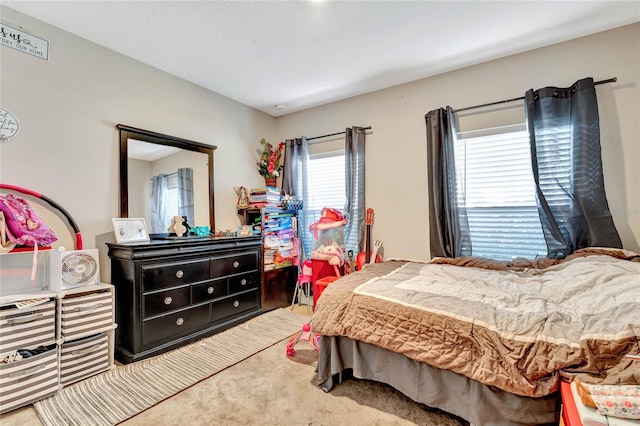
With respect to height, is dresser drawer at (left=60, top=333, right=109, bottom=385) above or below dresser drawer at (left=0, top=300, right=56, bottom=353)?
below

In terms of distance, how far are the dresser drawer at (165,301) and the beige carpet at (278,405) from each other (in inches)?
29.4

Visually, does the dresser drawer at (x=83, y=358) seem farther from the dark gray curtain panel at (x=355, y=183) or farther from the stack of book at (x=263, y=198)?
the dark gray curtain panel at (x=355, y=183)

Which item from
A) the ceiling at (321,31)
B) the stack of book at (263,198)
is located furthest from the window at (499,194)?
the stack of book at (263,198)

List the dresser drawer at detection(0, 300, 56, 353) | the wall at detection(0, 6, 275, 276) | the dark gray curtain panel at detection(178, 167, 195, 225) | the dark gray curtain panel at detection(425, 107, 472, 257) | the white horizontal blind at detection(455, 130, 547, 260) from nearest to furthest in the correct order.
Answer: the dresser drawer at detection(0, 300, 56, 353), the wall at detection(0, 6, 275, 276), the white horizontal blind at detection(455, 130, 547, 260), the dark gray curtain panel at detection(425, 107, 472, 257), the dark gray curtain panel at detection(178, 167, 195, 225)

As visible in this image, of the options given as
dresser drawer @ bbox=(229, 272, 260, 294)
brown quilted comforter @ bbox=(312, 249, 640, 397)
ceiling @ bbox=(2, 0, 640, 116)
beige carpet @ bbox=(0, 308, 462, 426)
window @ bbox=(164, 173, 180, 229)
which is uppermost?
ceiling @ bbox=(2, 0, 640, 116)

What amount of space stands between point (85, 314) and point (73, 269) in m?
0.33

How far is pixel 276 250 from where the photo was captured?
11.5ft

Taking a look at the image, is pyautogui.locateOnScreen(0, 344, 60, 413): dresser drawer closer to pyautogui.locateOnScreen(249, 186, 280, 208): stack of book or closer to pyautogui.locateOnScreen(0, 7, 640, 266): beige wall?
pyautogui.locateOnScreen(0, 7, 640, 266): beige wall

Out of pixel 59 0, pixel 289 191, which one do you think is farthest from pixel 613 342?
pixel 59 0

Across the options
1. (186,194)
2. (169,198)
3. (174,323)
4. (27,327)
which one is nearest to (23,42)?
(169,198)

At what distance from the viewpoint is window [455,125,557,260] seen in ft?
8.42

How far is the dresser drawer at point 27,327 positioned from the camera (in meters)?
1.69

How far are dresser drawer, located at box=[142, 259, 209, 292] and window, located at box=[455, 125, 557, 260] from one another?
8.33 ft

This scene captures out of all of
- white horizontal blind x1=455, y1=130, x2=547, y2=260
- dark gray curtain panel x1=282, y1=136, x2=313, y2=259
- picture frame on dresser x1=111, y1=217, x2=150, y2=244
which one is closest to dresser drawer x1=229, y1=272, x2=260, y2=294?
dark gray curtain panel x1=282, y1=136, x2=313, y2=259
